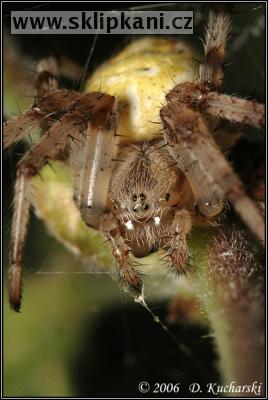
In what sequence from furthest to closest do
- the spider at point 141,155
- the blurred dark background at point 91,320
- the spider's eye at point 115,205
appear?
the blurred dark background at point 91,320, the spider's eye at point 115,205, the spider at point 141,155

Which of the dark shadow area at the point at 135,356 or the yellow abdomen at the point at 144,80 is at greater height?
the yellow abdomen at the point at 144,80

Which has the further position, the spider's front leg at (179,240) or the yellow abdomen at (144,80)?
the yellow abdomen at (144,80)

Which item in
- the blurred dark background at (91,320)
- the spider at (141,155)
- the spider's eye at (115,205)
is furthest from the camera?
the blurred dark background at (91,320)

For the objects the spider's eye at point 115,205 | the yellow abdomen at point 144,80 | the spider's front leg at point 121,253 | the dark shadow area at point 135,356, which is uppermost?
the yellow abdomen at point 144,80

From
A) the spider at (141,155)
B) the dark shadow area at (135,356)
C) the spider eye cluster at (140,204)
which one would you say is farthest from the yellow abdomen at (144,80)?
the dark shadow area at (135,356)

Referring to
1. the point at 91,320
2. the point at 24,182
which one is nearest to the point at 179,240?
the point at 24,182

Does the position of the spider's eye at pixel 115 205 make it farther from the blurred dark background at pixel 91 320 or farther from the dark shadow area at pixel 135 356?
the dark shadow area at pixel 135 356

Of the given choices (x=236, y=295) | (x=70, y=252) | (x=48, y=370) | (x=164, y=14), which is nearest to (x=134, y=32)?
(x=164, y=14)
